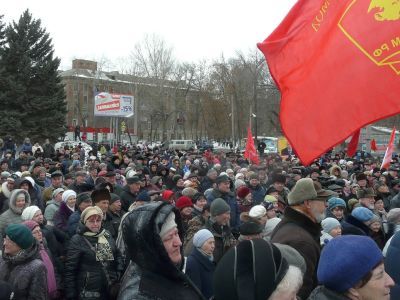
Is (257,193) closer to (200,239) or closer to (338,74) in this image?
(200,239)

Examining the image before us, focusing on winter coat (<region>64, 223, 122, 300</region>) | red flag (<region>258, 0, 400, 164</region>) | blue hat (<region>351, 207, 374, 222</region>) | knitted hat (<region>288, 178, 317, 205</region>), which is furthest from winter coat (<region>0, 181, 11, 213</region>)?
knitted hat (<region>288, 178, 317, 205</region>)

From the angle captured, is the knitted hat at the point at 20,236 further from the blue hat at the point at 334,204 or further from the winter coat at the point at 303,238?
the blue hat at the point at 334,204

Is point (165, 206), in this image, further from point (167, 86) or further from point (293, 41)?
point (167, 86)

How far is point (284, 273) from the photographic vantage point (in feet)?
7.31

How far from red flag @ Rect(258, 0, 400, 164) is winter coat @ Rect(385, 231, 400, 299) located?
1.26 meters

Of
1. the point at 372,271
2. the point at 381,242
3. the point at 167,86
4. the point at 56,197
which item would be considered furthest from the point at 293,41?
the point at 167,86

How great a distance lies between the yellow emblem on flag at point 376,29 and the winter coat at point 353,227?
2309 millimetres

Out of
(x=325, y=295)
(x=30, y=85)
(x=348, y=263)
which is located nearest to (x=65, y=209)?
(x=325, y=295)

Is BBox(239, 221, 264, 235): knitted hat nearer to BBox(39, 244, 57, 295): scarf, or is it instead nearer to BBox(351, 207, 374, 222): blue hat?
BBox(351, 207, 374, 222): blue hat

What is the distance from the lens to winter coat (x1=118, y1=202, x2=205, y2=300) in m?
2.41

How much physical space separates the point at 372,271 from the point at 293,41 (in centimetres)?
340

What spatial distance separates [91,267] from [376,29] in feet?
11.4

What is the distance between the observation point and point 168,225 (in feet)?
8.71

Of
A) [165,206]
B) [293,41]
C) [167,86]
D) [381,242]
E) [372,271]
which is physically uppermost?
[167,86]
